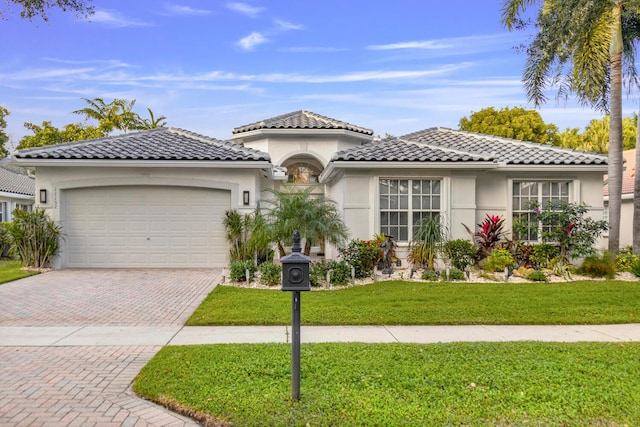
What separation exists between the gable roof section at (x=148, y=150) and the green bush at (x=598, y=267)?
32.3ft

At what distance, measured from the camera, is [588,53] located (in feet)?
44.0

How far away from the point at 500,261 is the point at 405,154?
13.4 ft

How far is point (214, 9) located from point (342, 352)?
11.7 meters

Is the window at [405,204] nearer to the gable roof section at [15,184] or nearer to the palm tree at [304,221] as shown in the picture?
the palm tree at [304,221]

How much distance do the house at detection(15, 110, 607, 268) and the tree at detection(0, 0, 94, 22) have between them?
6.56 meters

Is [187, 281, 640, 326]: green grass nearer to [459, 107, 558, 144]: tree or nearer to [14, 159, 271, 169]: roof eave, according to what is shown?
[14, 159, 271, 169]: roof eave

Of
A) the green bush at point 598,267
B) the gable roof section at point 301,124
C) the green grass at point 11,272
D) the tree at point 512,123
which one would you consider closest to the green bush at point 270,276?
the green grass at point 11,272

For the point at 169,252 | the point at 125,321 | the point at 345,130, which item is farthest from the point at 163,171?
the point at 345,130

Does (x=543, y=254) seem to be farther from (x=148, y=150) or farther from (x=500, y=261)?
(x=148, y=150)

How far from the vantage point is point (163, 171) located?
1345 cm

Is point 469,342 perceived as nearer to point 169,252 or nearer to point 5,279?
point 169,252

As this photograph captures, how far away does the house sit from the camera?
12.9m

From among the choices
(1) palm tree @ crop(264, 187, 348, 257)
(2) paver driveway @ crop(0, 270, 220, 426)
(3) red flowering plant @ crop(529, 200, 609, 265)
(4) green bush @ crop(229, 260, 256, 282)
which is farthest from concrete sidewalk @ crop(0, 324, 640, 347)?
(3) red flowering plant @ crop(529, 200, 609, 265)

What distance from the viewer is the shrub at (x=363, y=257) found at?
11.5 metres
